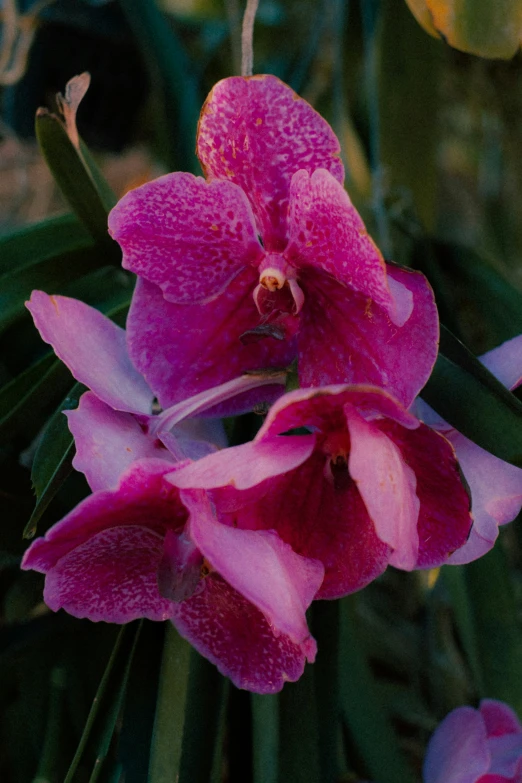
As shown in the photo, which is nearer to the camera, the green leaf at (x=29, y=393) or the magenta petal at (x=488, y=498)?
the magenta petal at (x=488, y=498)

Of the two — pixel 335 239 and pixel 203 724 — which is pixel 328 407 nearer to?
pixel 335 239

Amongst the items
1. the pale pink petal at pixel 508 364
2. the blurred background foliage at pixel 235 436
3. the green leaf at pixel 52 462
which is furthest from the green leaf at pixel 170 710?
the pale pink petal at pixel 508 364

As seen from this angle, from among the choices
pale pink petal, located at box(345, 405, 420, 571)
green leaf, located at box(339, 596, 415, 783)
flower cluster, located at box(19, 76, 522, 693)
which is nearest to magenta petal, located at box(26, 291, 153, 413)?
flower cluster, located at box(19, 76, 522, 693)

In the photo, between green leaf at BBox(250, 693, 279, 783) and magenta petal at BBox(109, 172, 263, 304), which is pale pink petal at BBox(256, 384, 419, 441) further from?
green leaf at BBox(250, 693, 279, 783)

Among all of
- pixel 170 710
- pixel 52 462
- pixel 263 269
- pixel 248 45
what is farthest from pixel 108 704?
pixel 248 45

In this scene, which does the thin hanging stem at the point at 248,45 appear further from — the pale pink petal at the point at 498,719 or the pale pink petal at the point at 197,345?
the pale pink petal at the point at 498,719

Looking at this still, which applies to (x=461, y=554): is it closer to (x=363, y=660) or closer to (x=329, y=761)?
(x=329, y=761)

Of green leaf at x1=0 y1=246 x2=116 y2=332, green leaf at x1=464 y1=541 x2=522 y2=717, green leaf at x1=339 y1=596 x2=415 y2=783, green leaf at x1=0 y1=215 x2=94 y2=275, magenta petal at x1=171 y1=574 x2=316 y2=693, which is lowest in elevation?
green leaf at x1=339 y1=596 x2=415 y2=783
